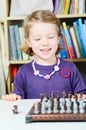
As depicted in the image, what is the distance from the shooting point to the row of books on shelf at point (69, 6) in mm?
2311

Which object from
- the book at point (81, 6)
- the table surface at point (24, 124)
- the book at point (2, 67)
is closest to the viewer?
the table surface at point (24, 124)

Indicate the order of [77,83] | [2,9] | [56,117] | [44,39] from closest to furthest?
[56,117]
[44,39]
[77,83]
[2,9]

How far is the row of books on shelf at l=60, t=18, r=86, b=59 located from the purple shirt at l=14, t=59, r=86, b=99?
79 centimetres

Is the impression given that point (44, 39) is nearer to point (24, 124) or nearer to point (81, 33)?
point (24, 124)

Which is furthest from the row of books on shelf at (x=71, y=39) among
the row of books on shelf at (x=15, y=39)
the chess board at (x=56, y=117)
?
the chess board at (x=56, y=117)

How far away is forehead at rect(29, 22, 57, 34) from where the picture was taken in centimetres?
145

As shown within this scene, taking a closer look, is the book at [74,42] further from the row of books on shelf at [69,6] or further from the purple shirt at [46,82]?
the purple shirt at [46,82]

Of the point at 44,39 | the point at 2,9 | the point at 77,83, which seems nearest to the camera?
the point at 44,39

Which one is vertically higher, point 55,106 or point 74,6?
point 74,6

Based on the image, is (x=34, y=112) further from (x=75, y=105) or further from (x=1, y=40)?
(x=1, y=40)

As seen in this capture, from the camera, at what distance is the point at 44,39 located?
142cm

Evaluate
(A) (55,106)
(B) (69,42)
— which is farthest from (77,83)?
(B) (69,42)

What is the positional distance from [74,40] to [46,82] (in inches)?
36.2

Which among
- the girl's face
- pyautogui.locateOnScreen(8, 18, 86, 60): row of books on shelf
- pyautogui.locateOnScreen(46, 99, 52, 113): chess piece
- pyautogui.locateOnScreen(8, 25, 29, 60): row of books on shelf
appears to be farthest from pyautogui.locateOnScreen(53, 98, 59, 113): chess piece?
pyautogui.locateOnScreen(8, 25, 29, 60): row of books on shelf
